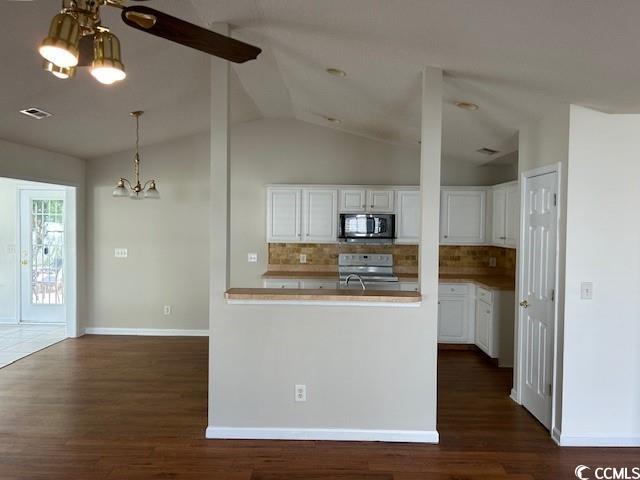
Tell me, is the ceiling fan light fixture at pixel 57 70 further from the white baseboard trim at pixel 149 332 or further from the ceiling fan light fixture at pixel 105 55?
the white baseboard trim at pixel 149 332

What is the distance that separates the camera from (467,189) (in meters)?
5.45

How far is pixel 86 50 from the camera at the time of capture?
172 centimetres

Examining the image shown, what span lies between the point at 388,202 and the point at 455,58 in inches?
113

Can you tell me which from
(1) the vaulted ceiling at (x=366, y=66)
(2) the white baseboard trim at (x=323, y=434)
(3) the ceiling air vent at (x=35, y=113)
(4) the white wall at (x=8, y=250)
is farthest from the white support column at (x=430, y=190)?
(4) the white wall at (x=8, y=250)

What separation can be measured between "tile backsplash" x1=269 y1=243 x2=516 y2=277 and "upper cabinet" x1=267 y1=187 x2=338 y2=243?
0.34 meters

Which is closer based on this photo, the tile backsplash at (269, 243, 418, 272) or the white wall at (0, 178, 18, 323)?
the tile backsplash at (269, 243, 418, 272)

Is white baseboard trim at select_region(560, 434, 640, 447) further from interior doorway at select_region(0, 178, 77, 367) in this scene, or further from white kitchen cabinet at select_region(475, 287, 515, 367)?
interior doorway at select_region(0, 178, 77, 367)

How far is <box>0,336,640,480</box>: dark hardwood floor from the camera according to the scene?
8.79 ft

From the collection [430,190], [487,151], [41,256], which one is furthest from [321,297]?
[41,256]

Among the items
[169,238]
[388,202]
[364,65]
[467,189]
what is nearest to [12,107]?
[169,238]

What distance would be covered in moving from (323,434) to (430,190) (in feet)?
6.21

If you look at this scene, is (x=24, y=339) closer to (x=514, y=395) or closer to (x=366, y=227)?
(x=366, y=227)

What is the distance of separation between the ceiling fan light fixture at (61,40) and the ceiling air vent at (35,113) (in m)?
2.91
